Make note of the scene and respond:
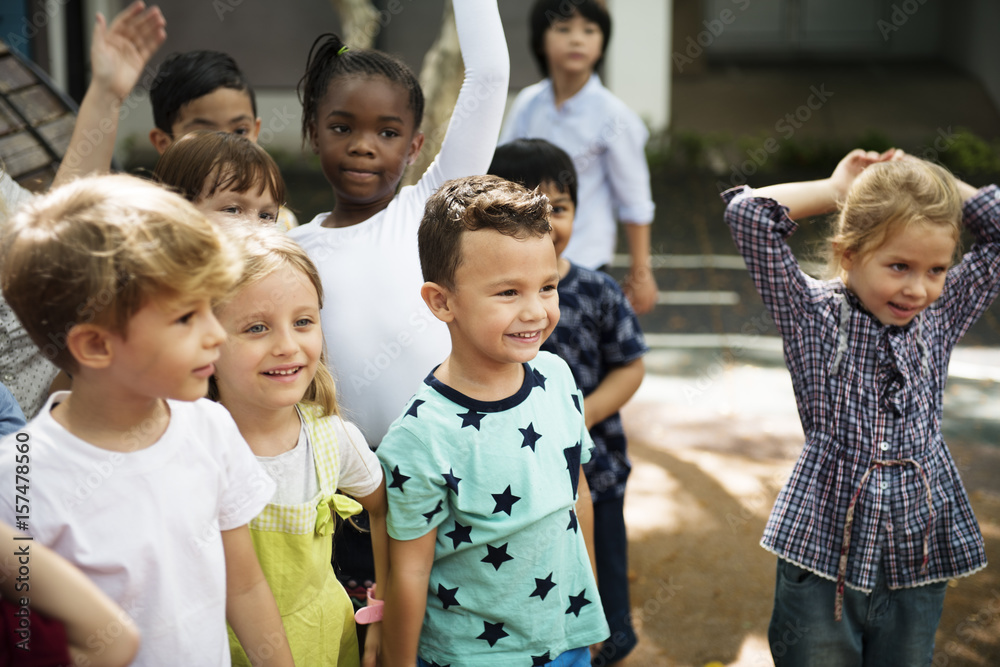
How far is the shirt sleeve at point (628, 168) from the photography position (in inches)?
152

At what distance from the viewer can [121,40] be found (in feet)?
8.21

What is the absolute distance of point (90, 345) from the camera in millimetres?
1333

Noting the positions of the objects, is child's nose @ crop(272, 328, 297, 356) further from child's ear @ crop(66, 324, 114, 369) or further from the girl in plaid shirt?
the girl in plaid shirt

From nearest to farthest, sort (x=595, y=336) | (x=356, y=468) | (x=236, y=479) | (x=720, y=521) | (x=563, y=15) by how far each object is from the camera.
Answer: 1. (x=236, y=479)
2. (x=356, y=468)
3. (x=595, y=336)
4. (x=720, y=521)
5. (x=563, y=15)

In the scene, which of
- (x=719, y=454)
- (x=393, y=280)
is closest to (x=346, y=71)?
(x=393, y=280)

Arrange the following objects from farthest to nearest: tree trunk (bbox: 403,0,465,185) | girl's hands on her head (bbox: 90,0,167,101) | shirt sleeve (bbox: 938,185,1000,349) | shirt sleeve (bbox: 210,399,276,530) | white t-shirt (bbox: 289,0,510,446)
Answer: tree trunk (bbox: 403,0,465,185), girl's hands on her head (bbox: 90,0,167,101), shirt sleeve (bbox: 938,185,1000,349), white t-shirt (bbox: 289,0,510,446), shirt sleeve (bbox: 210,399,276,530)

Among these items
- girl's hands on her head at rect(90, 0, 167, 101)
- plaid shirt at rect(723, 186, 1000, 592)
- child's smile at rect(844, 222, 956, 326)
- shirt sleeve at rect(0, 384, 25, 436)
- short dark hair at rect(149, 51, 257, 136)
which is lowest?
plaid shirt at rect(723, 186, 1000, 592)

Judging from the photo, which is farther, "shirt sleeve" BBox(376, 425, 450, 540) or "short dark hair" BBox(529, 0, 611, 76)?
"short dark hair" BBox(529, 0, 611, 76)

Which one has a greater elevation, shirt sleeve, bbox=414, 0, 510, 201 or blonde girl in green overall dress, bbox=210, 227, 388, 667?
shirt sleeve, bbox=414, 0, 510, 201

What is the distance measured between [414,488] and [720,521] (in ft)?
7.84

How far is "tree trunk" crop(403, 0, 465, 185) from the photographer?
5.71m

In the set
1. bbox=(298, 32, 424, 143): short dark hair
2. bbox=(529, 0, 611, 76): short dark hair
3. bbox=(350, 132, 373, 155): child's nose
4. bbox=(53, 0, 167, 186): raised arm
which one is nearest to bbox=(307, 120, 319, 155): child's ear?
bbox=(298, 32, 424, 143): short dark hair

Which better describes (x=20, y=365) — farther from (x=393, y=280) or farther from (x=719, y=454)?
(x=719, y=454)

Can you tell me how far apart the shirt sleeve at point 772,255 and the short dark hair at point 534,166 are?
57cm
